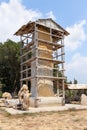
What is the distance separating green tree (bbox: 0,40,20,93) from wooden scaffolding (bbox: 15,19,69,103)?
570 inches

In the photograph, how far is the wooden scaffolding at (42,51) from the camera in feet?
74.3

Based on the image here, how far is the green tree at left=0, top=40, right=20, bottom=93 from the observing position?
40062mm

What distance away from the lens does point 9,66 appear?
40.2 meters

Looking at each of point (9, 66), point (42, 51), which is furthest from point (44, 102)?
point (9, 66)

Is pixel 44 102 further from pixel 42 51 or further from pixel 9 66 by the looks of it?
pixel 9 66

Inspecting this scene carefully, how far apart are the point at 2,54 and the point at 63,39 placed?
17609 mm

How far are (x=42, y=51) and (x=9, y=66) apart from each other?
57.2 feet

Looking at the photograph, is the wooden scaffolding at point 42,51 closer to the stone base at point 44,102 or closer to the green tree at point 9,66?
the stone base at point 44,102

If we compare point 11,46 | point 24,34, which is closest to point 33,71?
point 24,34

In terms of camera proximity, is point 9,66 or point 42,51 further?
point 9,66

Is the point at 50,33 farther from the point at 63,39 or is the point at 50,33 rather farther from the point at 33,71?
the point at 33,71

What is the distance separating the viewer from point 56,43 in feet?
81.2

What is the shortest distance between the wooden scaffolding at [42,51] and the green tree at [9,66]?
1448 centimetres

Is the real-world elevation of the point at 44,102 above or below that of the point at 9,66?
below
